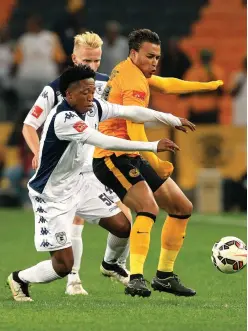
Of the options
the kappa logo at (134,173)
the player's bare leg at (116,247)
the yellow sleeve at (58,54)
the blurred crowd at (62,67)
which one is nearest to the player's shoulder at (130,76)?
the kappa logo at (134,173)

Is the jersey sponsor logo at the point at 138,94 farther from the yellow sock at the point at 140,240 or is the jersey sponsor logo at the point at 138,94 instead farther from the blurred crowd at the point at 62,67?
the blurred crowd at the point at 62,67

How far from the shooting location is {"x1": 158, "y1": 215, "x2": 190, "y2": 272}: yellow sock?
899 centimetres

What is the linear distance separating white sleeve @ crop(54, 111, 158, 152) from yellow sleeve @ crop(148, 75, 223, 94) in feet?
4.78

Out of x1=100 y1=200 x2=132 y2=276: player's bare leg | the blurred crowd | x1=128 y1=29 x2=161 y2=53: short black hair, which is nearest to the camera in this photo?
x1=128 y1=29 x2=161 y2=53: short black hair

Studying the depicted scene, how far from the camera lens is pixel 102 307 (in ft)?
26.3

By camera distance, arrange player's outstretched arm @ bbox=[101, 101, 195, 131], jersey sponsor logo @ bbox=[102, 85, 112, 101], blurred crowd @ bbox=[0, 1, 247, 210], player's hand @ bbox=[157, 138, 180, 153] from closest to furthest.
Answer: player's hand @ bbox=[157, 138, 180, 153] → player's outstretched arm @ bbox=[101, 101, 195, 131] → jersey sponsor logo @ bbox=[102, 85, 112, 101] → blurred crowd @ bbox=[0, 1, 247, 210]

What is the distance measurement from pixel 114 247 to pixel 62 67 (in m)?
10.7

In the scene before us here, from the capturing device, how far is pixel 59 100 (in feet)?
29.7

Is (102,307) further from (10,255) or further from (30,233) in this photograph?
(30,233)

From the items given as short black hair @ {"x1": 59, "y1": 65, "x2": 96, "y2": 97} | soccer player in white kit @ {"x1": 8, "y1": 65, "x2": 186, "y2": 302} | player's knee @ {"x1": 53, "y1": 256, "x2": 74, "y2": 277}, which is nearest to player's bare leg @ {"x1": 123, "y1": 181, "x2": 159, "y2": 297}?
soccer player in white kit @ {"x1": 8, "y1": 65, "x2": 186, "y2": 302}

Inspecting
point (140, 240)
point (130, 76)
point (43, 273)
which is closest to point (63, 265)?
point (43, 273)

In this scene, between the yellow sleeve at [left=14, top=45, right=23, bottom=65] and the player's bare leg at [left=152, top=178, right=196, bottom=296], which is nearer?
the player's bare leg at [left=152, top=178, right=196, bottom=296]

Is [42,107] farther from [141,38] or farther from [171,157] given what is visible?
[171,157]

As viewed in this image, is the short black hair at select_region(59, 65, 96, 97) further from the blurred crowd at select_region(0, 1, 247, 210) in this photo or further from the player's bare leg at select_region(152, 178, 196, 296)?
the blurred crowd at select_region(0, 1, 247, 210)
